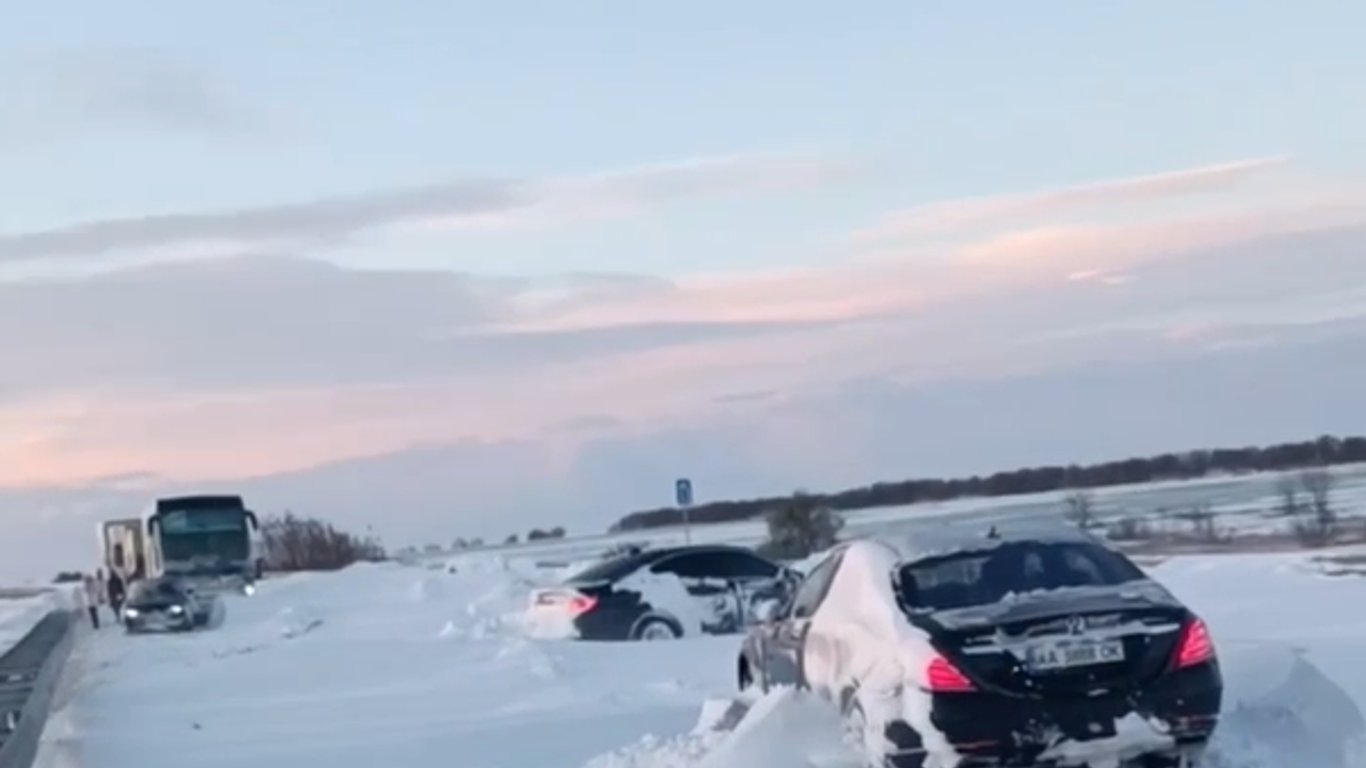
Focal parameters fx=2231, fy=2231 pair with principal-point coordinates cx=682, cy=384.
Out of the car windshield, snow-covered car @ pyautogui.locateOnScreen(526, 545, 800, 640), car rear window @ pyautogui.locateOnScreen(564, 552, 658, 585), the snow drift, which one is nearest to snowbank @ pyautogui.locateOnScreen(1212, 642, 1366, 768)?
the snow drift

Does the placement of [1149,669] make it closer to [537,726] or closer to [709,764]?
[709,764]

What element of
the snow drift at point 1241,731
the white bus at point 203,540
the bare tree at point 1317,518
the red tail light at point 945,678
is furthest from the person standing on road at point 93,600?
the red tail light at point 945,678

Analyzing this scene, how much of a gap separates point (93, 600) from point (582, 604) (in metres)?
33.7

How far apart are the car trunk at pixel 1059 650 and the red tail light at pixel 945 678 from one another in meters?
0.04

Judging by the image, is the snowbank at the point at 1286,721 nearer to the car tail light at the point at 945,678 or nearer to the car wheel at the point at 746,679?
the car tail light at the point at 945,678

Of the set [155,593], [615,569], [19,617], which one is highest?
[155,593]

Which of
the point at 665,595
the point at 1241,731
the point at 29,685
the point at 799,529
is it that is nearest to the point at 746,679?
the point at 1241,731

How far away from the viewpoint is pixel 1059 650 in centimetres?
1115

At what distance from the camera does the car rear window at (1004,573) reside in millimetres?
11945

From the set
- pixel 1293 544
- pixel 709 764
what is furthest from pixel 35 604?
pixel 709 764

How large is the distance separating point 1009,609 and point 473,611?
101ft

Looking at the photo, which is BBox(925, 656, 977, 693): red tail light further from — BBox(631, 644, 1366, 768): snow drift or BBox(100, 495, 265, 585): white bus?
BBox(100, 495, 265, 585): white bus

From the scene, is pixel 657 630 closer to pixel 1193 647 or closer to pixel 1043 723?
pixel 1193 647

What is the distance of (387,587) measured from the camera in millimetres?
58031
